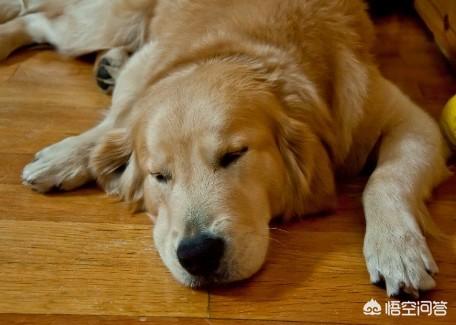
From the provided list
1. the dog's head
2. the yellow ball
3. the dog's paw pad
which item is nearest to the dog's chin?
the dog's head

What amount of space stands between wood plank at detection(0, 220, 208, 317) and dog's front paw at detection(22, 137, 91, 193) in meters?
0.19

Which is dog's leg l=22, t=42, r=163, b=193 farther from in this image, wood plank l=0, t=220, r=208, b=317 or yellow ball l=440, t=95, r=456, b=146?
yellow ball l=440, t=95, r=456, b=146

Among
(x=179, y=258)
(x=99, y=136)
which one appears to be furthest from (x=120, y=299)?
(x=99, y=136)

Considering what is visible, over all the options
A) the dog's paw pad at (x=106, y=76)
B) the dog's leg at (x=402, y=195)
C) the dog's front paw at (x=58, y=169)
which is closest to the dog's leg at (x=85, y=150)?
the dog's front paw at (x=58, y=169)

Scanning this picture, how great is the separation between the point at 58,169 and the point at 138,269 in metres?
0.53

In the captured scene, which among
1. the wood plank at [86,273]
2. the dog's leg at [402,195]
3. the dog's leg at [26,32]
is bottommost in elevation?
the dog's leg at [26,32]

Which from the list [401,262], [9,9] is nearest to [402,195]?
[401,262]

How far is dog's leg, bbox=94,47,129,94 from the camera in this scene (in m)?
2.49

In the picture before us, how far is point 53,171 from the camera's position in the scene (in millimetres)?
1864

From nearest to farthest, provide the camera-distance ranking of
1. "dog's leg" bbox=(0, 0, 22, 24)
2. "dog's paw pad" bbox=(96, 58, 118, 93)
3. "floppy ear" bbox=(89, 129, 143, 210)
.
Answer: "floppy ear" bbox=(89, 129, 143, 210), "dog's paw pad" bbox=(96, 58, 118, 93), "dog's leg" bbox=(0, 0, 22, 24)

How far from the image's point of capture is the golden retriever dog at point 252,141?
→ 1422mm

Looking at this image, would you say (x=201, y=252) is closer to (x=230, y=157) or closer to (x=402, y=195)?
(x=230, y=157)

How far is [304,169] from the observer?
1635 millimetres

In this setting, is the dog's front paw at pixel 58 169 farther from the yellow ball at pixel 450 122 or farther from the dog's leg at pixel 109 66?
the yellow ball at pixel 450 122
